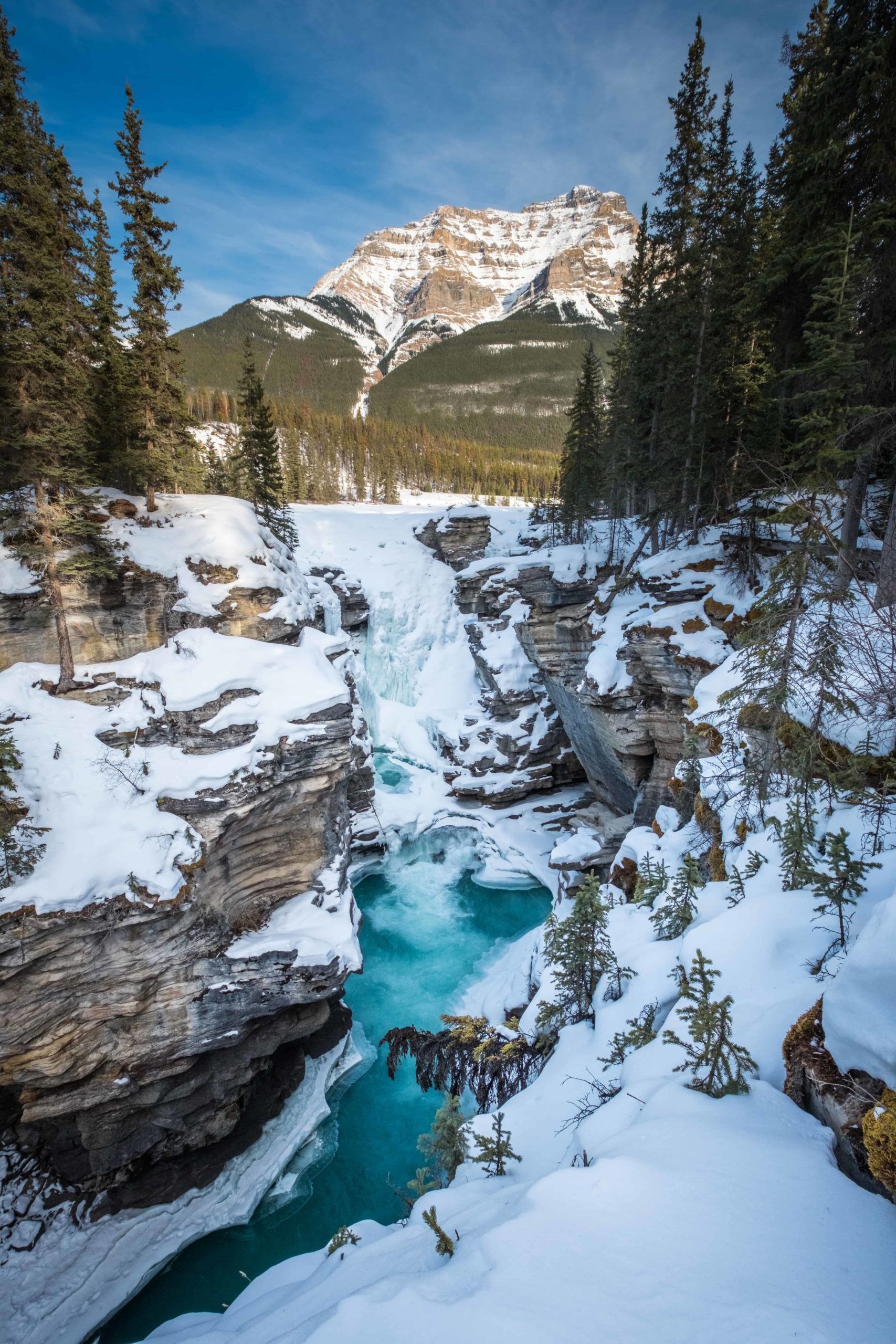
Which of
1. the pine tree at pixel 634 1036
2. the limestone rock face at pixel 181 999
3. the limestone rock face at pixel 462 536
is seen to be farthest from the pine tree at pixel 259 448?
the pine tree at pixel 634 1036

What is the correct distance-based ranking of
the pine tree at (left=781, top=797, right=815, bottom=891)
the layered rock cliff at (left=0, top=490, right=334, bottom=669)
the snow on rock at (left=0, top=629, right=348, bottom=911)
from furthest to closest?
the layered rock cliff at (left=0, top=490, right=334, bottom=669)
the snow on rock at (left=0, top=629, right=348, bottom=911)
the pine tree at (left=781, top=797, right=815, bottom=891)

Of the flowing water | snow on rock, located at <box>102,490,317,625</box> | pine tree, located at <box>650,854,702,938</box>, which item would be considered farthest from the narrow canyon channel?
snow on rock, located at <box>102,490,317,625</box>

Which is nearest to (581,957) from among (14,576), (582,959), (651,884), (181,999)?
(582,959)

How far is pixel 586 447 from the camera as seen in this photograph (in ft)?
102

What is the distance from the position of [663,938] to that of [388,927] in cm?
1561

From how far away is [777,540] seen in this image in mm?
14875

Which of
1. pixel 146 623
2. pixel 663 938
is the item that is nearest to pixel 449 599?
pixel 146 623

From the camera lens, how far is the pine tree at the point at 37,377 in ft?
40.2

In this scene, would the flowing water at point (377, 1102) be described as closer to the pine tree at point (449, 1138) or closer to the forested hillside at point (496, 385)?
the pine tree at point (449, 1138)

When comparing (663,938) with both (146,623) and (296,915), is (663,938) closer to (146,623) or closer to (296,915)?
(296,915)

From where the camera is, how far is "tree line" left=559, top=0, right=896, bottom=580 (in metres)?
9.83

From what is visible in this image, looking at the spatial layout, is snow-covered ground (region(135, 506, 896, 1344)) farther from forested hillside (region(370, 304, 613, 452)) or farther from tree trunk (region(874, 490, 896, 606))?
forested hillside (region(370, 304, 613, 452))

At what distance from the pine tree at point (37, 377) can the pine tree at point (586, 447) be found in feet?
83.9

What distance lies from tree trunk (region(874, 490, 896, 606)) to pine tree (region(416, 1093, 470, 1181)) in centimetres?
822
